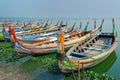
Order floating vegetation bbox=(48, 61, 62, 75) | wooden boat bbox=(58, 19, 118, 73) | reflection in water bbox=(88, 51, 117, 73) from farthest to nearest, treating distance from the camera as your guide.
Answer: reflection in water bbox=(88, 51, 117, 73)
floating vegetation bbox=(48, 61, 62, 75)
wooden boat bbox=(58, 19, 118, 73)

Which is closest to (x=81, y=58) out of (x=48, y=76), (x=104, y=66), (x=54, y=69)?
(x=54, y=69)

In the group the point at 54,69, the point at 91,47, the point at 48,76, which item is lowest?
the point at 48,76

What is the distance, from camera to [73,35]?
20938 mm

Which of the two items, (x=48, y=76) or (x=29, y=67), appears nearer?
(x=48, y=76)

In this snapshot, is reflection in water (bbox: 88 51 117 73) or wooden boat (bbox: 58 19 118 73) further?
reflection in water (bbox: 88 51 117 73)

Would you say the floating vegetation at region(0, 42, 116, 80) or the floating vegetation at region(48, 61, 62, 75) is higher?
the floating vegetation at region(48, 61, 62, 75)

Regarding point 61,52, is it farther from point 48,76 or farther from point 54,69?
point 54,69

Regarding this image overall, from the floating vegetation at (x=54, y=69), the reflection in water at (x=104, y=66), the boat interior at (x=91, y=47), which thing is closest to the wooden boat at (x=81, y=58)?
the boat interior at (x=91, y=47)

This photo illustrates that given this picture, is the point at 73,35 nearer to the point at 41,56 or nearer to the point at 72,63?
the point at 41,56

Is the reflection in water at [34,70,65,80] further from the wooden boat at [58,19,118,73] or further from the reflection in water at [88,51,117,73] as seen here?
the reflection in water at [88,51,117,73]

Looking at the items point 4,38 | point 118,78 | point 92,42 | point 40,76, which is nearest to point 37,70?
point 40,76

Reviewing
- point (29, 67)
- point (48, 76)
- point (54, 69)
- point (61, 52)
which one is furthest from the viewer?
point (29, 67)

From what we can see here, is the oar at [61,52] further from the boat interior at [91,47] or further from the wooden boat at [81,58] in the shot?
the boat interior at [91,47]

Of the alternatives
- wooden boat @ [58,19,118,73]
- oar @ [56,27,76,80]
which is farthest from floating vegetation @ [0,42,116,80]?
oar @ [56,27,76,80]
